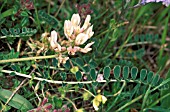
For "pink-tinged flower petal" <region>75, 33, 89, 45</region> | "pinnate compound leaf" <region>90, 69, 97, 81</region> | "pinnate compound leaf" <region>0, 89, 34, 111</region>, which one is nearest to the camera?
"pink-tinged flower petal" <region>75, 33, 89, 45</region>

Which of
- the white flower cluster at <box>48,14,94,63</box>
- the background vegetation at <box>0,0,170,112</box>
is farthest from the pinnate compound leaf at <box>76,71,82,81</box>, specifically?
the white flower cluster at <box>48,14,94,63</box>

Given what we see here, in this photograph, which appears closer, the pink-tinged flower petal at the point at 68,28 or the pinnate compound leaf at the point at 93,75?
the pink-tinged flower petal at the point at 68,28

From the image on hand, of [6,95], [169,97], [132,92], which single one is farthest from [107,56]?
[6,95]

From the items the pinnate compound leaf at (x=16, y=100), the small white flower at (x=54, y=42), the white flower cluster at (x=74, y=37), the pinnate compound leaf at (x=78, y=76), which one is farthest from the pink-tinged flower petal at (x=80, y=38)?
the pinnate compound leaf at (x=16, y=100)

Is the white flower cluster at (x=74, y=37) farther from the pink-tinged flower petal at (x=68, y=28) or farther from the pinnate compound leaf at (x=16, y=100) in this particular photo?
the pinnate compound leaf at (x=16, y=100)

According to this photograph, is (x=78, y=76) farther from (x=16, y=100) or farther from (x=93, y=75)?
(x=16, y=100)

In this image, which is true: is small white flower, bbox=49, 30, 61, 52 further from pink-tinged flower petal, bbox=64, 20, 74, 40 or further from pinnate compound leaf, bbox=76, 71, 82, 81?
pinnate compound leaf, bbox=76, 71, 82, 81

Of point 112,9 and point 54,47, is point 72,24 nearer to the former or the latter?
point 54,47

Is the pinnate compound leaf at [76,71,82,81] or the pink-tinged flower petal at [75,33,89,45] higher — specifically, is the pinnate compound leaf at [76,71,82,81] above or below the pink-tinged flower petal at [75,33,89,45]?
below

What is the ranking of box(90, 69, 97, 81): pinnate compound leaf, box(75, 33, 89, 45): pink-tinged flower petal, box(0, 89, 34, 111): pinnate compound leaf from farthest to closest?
box(90, 69, 97, 81): pinnate compound leaf → box(0, 89, 34, 111): pinnate compound leaf → box(75, 33, 89, 45): pink-tinged flower petal
